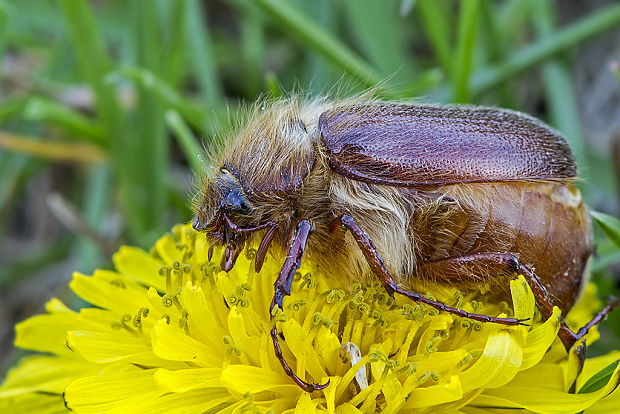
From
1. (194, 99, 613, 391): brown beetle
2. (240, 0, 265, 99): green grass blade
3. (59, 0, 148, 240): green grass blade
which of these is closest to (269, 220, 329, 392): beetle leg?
(194, 99, 613, 391): brown beetle

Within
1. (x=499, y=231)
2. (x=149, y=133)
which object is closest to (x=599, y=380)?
(x=499, y=231)

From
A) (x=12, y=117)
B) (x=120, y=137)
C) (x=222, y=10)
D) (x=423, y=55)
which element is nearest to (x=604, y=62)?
(x=423, y=55)

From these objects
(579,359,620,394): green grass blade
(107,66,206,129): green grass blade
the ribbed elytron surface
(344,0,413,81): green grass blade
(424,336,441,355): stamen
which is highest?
(344,0,413,81): green grass blade

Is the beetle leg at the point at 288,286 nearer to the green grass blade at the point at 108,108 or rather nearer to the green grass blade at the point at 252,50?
the green grass blade at the point at 108,108

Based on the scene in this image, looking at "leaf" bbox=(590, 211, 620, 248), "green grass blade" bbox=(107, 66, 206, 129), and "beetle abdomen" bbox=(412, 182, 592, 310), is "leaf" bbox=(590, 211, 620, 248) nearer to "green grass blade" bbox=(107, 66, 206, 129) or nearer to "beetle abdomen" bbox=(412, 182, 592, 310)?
"beetle abdomen" bbox=(412, 182, 592, 310)

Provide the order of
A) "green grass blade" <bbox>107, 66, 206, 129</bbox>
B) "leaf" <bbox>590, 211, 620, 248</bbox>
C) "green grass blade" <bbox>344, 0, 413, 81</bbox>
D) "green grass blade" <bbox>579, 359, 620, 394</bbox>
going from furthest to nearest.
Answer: "green grass blade" <bbox>344, 0, 413, 81</bbox>
"green grass blade" <bbox>107, 66, 206, 129</bbox>
"leaf" <bbox>590, 211, 620, 248</bbox>
"green grass blade" <bbox>579, 359, 620, 394</bbox>

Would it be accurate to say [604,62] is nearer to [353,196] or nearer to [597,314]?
[597,314]
